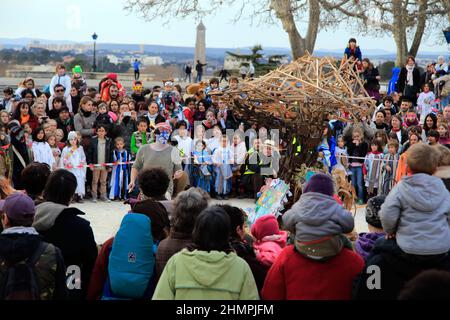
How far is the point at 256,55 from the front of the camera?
30406 millimetres

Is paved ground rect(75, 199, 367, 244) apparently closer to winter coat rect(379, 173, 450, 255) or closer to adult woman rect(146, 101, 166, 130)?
adult woman rect(146, 101, 166, 130)

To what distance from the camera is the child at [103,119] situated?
12.4m

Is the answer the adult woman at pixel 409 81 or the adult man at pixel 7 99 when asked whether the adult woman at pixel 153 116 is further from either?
the adult woman at pixel 409 81

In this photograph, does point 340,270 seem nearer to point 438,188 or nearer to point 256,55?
point 438,188

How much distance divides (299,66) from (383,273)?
14.2ft

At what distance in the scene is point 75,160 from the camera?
11.8m

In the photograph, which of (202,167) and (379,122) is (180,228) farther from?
(379,122)

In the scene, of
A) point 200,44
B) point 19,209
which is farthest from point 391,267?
point 200,44

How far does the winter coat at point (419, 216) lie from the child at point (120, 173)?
793 cm

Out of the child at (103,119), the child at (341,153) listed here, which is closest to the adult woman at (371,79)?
the child at (341,153)

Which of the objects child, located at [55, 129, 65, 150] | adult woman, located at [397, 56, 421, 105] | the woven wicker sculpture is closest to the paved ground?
child, located at [55, 129, 65, 150]

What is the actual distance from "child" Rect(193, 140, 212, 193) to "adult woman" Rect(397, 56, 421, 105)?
23.0ft

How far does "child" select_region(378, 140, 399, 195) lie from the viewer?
1213cm
